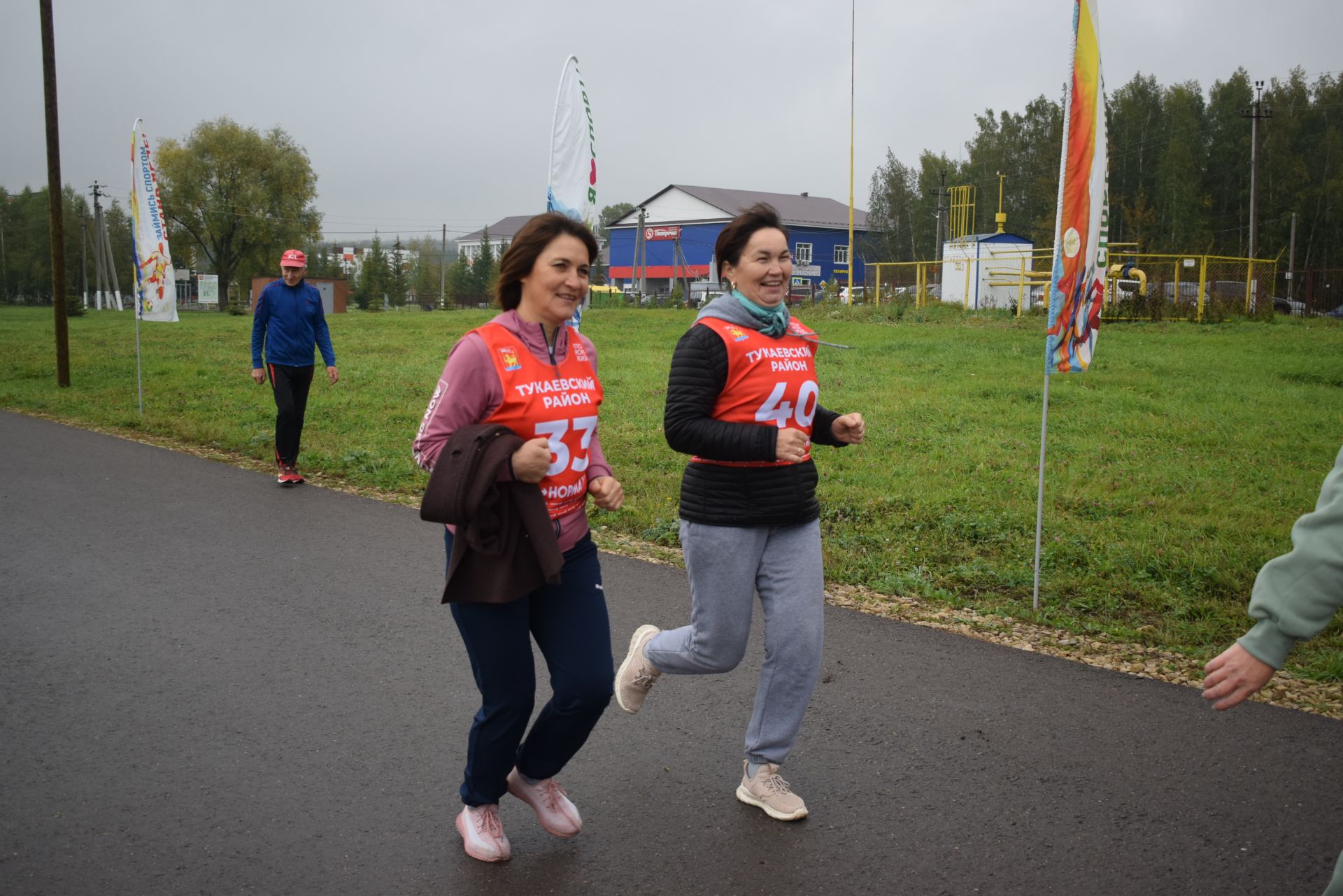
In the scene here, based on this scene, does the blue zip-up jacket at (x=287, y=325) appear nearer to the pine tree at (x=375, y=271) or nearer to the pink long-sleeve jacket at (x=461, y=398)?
the pink long-sleeve jacket at (x=461, y=398)

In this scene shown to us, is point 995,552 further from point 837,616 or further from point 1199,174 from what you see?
point 1199,174

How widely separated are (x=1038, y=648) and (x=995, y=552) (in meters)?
1.71

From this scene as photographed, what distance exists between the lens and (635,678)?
13.6 feet

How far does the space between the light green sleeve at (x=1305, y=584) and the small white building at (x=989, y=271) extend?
3203cm

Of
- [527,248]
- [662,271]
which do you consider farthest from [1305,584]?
[662,271]

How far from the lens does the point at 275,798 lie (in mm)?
3846

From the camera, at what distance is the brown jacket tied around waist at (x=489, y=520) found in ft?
10.0

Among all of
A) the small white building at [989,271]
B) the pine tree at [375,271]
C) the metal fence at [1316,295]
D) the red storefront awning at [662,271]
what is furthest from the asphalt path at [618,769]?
the pine tree at [375,271]

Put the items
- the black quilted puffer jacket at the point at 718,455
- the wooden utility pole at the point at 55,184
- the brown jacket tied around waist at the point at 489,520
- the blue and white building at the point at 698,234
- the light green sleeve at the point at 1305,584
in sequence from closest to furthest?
the light green sleeve at the point at 1305,584 → the brown jacket tied around waist at the point at 489,520 → the black quilted puffer jacket at the point at 718,455 → the wooden utility pole at the point at 55,184 → the blue and white building at the point at 698,234

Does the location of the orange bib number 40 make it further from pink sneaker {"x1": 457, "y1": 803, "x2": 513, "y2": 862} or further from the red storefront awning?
the red storefront awning

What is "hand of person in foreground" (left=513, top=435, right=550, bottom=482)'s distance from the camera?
121 inches

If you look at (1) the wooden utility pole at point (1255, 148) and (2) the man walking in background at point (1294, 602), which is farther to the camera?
(1) the wooden utility pole at point (1255, 148)

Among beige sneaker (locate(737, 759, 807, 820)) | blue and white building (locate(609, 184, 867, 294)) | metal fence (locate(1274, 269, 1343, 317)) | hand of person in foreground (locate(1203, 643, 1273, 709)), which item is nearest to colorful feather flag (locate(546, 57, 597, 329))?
beige sneaker (locate(737, 759, 807, 820))

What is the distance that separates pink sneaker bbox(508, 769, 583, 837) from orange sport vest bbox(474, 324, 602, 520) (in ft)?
3.04
